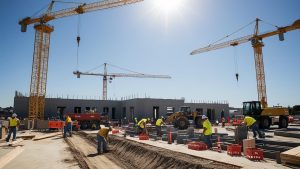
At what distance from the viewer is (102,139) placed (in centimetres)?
1330

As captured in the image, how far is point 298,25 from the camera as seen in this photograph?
40.3 m

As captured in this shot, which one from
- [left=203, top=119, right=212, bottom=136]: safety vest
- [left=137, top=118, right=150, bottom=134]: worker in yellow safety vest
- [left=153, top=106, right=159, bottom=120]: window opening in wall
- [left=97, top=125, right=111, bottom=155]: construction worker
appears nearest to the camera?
[left=203, top=119, right=212, bottom=136]: safety vest

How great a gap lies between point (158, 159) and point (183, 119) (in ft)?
43.8

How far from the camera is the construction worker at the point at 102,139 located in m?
13.0

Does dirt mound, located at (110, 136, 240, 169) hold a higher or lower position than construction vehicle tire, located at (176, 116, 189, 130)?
lower

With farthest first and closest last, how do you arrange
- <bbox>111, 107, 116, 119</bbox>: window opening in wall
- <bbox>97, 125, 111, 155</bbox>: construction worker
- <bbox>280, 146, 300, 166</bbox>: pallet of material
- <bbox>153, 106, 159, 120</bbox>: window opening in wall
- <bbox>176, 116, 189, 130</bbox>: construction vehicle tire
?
<bbox>111, 107, 116, 119</bbox>: window opening in wall < <bbox>153, 106, 159, 120</bbox>: window opening in wall < <bbox>176, 116, 189, 130</bbox>: construction vehicle tire < <bbox>97, 125, 111, 155</bbox>: construction worker < <bbox>280, 146, 300, 166</bbox>: pallet of material

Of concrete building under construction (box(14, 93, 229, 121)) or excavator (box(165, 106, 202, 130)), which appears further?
concrete building under construction (box(14, 93, 229, 121))

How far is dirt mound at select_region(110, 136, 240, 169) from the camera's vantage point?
863 centimetres

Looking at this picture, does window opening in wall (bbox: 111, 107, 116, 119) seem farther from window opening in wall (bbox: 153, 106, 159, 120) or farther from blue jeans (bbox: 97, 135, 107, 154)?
blue jeans (bbox: 97, 135, 107, 154)

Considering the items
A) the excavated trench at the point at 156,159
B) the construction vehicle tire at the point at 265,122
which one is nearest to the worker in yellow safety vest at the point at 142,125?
the excavated trench at the point at 156,159

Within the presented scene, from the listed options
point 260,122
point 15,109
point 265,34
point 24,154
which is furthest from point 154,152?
point 265,34

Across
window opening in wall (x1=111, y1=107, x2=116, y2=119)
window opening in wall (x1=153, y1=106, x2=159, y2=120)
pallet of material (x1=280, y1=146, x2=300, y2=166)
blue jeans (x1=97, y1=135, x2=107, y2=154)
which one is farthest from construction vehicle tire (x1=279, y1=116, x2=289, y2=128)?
window opening in wall (x1=111, y1=107, x2=116, y2=119)

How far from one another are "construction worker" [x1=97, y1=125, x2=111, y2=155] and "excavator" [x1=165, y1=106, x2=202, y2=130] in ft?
37.0

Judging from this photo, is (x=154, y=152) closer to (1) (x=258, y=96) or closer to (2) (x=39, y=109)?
(2) (x=39, y=109)
